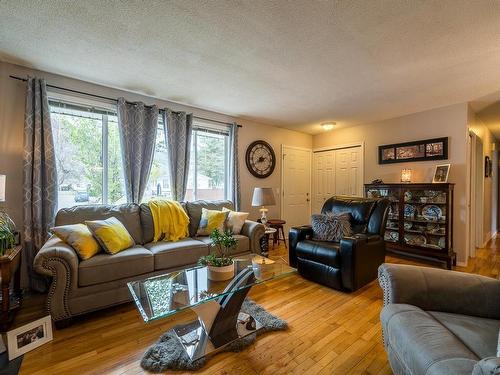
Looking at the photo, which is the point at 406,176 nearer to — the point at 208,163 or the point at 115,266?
the point at 208,163

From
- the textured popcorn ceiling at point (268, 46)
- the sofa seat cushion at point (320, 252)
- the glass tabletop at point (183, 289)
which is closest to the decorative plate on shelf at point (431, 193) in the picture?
the textured popcorn ceiling at point (268, 46)

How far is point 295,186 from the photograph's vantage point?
528 cm

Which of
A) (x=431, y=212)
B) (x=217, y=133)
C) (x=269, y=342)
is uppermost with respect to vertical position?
(x=217, y=133)

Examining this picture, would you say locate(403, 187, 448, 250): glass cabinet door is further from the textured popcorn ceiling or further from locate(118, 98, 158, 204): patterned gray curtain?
locate(118, 98, 158, 204): patterned gray curtain

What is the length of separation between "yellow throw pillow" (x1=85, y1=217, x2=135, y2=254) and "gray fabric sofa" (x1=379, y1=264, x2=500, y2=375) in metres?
2.29

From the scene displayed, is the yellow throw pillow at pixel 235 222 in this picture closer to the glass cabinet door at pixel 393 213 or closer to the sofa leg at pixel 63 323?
the sofa leg at pixel 63 323

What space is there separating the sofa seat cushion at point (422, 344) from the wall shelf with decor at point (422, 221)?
9.02 ft

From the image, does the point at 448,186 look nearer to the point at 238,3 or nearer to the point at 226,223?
the point at 226,223

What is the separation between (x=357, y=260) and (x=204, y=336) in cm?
168

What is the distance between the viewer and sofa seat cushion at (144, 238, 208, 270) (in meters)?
2.48

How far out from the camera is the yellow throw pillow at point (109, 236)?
7.51 feet

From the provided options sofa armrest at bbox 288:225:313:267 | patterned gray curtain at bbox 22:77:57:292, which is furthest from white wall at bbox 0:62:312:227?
sofa armrest at bbox 288:225:313:267

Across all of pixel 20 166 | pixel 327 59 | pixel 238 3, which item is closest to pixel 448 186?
pixel 327 59

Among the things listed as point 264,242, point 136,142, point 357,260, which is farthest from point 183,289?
point 136,142
